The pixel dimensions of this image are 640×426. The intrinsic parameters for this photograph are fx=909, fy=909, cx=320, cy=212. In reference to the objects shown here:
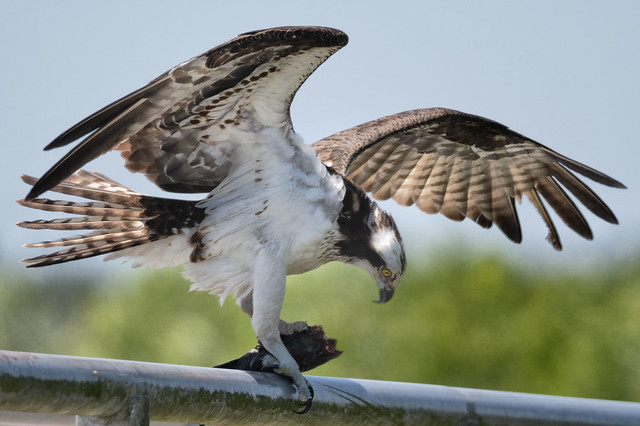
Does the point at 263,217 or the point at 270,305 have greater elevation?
the point at 263,217

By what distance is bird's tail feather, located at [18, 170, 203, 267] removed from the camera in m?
4.43

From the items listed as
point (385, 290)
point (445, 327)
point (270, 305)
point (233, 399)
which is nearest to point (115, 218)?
point (270, 305)

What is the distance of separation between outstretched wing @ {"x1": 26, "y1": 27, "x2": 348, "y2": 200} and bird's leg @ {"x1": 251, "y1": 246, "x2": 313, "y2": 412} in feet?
2.10

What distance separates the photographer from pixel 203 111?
14.2 ft

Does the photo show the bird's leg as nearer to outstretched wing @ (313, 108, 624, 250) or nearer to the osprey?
the osprey

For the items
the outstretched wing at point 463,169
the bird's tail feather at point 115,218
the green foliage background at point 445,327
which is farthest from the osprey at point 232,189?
the green foliage background at point 445,327

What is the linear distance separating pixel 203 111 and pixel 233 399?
1948 mm

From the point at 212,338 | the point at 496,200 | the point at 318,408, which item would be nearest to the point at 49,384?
the point at 318,408

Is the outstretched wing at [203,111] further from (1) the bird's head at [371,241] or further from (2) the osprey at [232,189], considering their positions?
(1) the bird's head at [371,241]

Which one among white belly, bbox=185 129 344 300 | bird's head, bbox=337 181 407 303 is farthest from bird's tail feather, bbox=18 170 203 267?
bird's head, bbox=337 181 407 303

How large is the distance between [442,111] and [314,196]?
68.2 inches

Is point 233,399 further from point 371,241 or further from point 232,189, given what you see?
point 371,241

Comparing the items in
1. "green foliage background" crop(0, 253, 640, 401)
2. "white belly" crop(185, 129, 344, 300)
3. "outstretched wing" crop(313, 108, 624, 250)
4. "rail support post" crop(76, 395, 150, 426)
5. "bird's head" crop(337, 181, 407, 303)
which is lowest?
"green foliage background" crop(0, 253, 640, 401)

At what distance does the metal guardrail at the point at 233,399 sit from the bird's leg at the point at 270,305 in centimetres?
75
